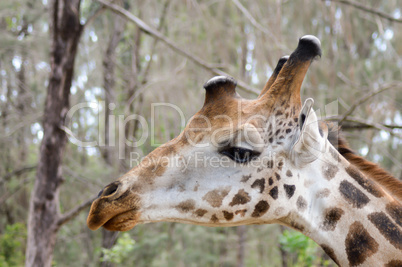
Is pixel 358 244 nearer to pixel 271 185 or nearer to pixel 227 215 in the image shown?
pixel 271 185

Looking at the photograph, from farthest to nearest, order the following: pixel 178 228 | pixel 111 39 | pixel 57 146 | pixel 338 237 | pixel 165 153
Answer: pixel 178 228
pixel 111 39
pixel 57 146
pixel 165 153
pixel 338 237

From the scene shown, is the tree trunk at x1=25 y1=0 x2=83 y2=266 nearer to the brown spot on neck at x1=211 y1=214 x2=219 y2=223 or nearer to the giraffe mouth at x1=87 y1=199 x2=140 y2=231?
the giraffe mouth at x1=87 y1=199 x2=140 y2=231

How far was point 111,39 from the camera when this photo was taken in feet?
36.7

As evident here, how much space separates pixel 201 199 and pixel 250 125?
0.57 metres

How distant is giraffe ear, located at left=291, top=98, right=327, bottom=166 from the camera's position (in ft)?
7.71

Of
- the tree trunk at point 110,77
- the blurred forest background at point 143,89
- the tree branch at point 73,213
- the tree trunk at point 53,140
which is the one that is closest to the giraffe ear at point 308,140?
A: the blurred forest background at point 143,89

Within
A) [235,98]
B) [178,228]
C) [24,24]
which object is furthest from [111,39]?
[235,98]

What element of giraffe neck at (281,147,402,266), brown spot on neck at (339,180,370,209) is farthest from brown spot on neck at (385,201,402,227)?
brown spot on neck at (339,180,370,209)

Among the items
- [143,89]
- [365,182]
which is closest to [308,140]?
[365,182]

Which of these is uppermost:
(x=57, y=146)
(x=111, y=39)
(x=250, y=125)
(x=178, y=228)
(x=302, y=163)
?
(x=111, y=39)

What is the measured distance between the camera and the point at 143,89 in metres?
6.86

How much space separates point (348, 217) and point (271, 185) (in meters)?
0.50

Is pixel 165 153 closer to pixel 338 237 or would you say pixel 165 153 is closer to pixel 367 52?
pixel 338 237

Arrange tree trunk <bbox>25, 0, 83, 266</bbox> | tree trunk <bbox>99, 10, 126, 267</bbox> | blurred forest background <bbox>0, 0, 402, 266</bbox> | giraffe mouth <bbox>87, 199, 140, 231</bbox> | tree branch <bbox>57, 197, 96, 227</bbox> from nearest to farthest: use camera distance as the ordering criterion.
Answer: giraffe mouth <bbox>87, 199, 140, 231</bbox>, tree branch <bbox>57, 197, 96, 227</bbox>, tree trunk <bbox>25, 0, 83, 266</bbox>, blurred forest background <bbox>0, 0, 402, 266</bbox>, tree trunk <bbox>99, 10, 126, 267</bbox>
